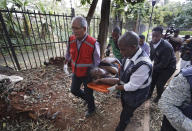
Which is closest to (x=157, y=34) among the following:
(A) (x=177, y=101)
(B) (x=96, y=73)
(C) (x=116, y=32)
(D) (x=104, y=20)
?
(C) (x=116, y=32)

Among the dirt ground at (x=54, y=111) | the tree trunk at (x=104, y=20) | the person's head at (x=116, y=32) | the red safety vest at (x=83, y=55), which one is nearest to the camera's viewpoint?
the red safety vest at (x=83, y=55)

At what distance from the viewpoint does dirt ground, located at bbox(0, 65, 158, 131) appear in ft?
7.39

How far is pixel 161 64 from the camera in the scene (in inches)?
97.7

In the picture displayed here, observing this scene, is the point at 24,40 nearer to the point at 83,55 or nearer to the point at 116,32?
the point at 116,32

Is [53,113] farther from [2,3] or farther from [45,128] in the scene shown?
[2,3]

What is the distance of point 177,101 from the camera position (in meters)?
0.89

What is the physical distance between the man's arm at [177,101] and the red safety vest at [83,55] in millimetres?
1396

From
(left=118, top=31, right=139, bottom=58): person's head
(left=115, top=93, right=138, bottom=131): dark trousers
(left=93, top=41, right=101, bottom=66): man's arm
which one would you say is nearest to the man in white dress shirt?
(left=118, top=31, right=139, bottom=58): person's head

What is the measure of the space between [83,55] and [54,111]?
1.66m

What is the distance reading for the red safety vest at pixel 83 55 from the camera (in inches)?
78.2

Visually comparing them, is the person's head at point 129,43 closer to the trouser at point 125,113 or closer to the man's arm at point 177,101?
the man's arm at point 177,101

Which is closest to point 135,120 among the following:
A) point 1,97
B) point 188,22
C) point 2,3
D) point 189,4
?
point 1,97

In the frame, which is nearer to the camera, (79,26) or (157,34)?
(79,26)

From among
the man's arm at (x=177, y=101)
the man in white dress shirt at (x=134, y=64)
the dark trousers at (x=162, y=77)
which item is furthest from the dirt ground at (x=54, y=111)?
the man's arm at (x=177, y=101)
